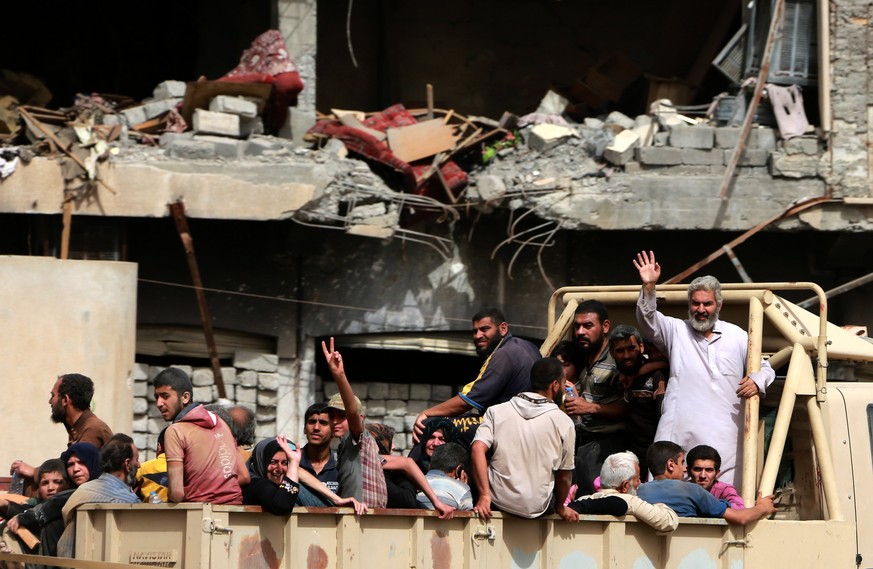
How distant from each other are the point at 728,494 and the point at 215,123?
303 inches

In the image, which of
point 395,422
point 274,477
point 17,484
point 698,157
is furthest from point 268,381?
point 274,477

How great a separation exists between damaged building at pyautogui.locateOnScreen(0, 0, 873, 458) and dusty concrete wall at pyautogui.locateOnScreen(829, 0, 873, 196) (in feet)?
0.06

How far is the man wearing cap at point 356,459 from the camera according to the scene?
705cm

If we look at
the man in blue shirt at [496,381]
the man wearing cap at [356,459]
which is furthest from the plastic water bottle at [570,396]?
the man wearing cap at [356,459]

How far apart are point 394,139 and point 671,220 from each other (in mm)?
2707

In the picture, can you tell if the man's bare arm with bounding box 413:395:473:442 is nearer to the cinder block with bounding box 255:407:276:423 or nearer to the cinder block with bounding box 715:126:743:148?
the cinder block with bounding box 255:407:276:423

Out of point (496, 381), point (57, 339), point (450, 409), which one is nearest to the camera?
point (496, 381)

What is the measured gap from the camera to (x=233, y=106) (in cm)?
1407

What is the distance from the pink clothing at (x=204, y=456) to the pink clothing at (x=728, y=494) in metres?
2.35

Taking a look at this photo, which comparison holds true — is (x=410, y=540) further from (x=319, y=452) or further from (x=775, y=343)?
(x=775, y=343)

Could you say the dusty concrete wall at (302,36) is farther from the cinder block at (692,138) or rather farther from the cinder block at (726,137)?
the cinder block at (726,137)

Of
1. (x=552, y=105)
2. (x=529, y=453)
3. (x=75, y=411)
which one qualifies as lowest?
(x=529, y=453)

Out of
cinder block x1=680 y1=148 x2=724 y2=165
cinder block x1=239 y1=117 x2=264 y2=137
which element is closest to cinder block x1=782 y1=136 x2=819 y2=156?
cinder block x1=680 y1=148 x2=724 y2=165

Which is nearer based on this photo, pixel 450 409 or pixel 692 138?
pixel 450 409
